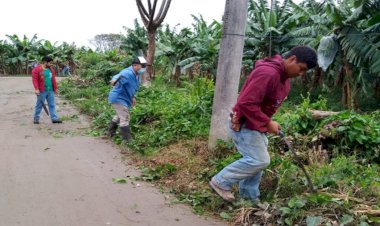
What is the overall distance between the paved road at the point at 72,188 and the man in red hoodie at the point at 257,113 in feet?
1.75

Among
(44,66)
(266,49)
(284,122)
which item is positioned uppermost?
(266,49)

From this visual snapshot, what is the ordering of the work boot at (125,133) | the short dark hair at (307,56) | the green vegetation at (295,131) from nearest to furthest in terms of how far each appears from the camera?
the short dark hair at (307,56)
the green vegetation at (295,131)
the work boot at (125,133)

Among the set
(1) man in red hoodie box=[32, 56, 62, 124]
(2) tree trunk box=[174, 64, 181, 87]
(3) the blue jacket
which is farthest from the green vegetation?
(2) tree trunk box=[174, 64, 181, 87]

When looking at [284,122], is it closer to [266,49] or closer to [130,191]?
[130,191]

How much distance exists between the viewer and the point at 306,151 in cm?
514

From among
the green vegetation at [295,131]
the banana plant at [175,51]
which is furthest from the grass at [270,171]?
the banana plant at [175,51]

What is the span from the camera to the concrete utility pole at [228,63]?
17.3 ft

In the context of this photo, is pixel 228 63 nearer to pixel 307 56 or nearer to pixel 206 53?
pixel 307 56

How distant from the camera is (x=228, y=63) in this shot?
539 centimetres

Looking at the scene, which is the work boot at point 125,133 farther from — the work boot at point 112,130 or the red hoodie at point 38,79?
the red hoodie at point 38,79

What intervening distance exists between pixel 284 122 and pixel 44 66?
19.7 feet

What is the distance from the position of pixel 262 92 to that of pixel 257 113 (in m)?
0.23

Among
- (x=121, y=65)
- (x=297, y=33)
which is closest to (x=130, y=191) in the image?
(x=297, y=33)

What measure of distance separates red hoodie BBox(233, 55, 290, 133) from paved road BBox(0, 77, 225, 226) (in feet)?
3.80
